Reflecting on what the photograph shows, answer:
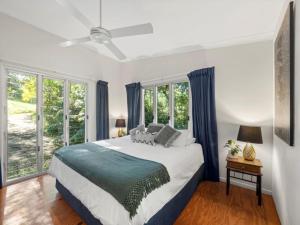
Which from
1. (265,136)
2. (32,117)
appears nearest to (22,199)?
(32,117)

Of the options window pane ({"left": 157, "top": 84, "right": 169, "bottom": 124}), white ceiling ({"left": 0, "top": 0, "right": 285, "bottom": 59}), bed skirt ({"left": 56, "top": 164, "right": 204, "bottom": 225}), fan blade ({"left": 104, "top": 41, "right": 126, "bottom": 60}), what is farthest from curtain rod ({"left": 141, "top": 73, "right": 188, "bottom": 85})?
bed skirt ({"left": 56, "top": 164, "right": 204, "bottom": 225})

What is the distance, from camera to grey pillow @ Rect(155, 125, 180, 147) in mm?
2881

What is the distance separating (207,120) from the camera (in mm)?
3135

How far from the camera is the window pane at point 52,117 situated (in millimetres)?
3330

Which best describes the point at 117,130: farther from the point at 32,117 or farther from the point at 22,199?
the point at 22,199

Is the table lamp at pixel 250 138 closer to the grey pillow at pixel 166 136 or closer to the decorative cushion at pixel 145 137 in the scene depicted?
the grey pillow at pixel 166 136

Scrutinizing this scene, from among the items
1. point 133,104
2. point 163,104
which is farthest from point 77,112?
point 163,104

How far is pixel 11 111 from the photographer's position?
2865 millimetres

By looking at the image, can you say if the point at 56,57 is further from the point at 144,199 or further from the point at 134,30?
the point at 144,199

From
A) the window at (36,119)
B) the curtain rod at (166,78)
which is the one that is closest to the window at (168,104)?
the curtain rod at (166,78)

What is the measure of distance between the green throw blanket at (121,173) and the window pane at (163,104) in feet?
6.20

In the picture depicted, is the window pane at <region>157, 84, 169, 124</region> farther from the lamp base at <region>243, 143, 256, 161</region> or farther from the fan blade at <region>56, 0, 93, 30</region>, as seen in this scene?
the fan blade at <region>56, 0, 93, 30</region>

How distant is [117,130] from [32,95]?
2.31 m

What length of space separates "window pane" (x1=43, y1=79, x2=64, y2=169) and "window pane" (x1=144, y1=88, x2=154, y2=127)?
1.99 meters
